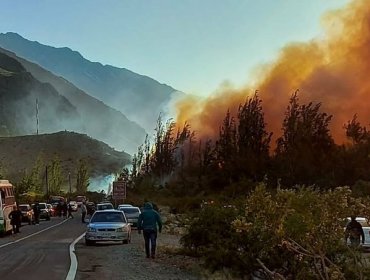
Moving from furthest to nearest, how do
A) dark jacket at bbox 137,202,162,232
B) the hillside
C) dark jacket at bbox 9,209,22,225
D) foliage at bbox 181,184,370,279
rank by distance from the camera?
the hillside < dark jacket at bbox 9,209,22,225 < dark jacket at bbox 137,202,162,232 < foliage at bbox 181,184,370,279

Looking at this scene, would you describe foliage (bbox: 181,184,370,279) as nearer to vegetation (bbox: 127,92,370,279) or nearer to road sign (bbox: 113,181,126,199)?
vegetation (bbox: 127,92,370,279)

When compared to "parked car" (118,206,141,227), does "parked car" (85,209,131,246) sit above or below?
below

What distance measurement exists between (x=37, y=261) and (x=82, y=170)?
114221 mm

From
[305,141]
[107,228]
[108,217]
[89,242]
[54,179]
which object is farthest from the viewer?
[54,179]

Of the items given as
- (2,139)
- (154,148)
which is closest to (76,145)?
(2,139)

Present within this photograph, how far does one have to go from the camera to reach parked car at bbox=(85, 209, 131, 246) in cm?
2823

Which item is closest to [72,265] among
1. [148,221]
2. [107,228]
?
[148,221]

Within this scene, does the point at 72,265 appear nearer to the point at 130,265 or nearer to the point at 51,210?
the point at 130,265

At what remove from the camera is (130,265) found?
19.7m

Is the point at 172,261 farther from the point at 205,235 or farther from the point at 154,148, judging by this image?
the point at 154,148

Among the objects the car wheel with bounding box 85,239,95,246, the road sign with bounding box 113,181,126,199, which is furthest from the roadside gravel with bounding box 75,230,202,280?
the road sign with bounding box 113,181,126,199

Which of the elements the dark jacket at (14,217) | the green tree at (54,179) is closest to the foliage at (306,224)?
the dark jacket at (14,217)

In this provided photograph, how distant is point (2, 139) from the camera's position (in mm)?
164125

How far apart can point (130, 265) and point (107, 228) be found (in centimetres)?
884
